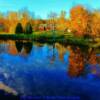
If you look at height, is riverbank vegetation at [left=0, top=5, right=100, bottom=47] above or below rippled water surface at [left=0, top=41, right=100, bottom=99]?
above

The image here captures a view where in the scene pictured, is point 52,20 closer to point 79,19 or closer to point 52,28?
point 52,28

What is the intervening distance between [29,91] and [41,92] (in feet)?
0.27

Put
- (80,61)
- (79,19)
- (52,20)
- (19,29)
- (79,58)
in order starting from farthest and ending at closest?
(79,58), (80,61), (79,19), (52,20), (19,29)

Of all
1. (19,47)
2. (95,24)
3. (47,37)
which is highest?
(95,24)

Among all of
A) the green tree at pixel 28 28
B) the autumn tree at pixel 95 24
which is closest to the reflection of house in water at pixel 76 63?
the autumn tree at pixel 95 24

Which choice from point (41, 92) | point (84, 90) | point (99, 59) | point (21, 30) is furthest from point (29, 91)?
point (99, 59)

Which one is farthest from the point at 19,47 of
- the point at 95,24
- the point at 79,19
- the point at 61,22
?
the point at 95,24

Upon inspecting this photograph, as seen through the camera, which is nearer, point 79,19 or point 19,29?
point 19,29

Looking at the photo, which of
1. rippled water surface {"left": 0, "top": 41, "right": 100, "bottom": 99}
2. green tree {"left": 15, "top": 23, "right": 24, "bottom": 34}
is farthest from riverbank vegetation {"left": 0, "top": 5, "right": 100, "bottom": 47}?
rippled water surface {"left": 0, "top": 41, "right": 100, "bottom": 99}

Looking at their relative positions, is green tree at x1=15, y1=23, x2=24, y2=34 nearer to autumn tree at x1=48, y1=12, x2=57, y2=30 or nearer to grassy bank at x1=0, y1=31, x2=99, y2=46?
grassy bank at x1=0, y1=31, x2=99, y2=46

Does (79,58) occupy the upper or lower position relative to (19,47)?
lower

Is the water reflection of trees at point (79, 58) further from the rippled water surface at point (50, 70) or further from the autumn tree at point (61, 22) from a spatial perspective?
the autumn tree at point (61, 22)

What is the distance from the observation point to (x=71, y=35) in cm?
264

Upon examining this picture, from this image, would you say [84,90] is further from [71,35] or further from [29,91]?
[71,35]
